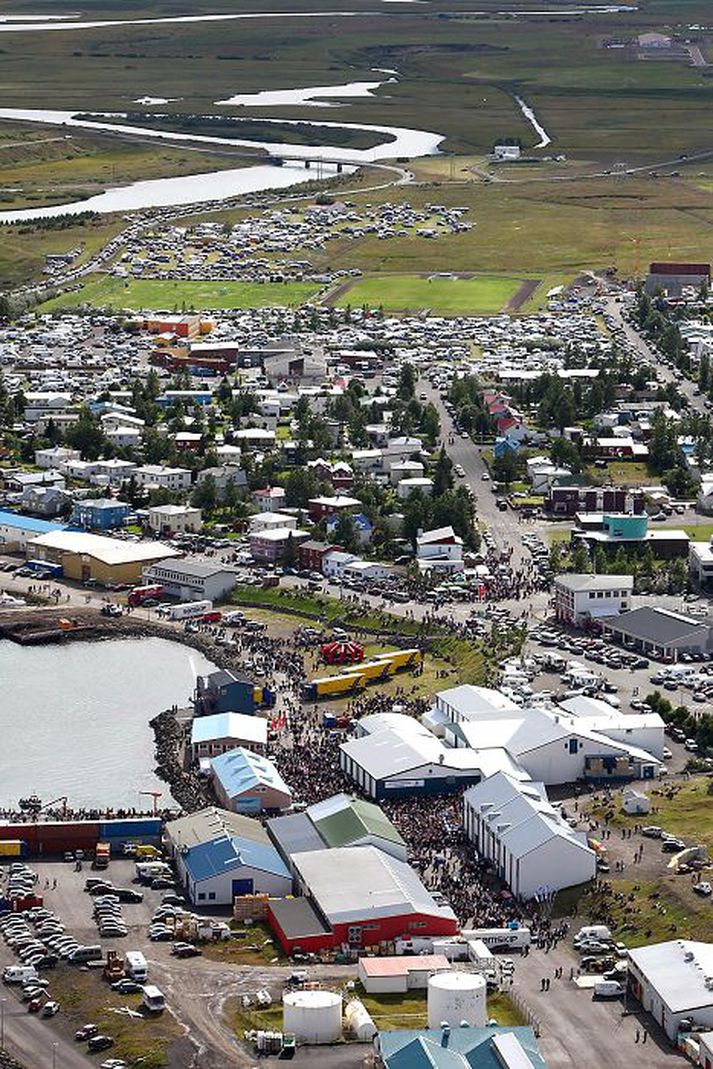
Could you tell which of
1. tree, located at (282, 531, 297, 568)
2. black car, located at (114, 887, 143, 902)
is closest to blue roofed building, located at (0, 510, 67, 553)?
tree, located at (282, 531, 297, 568)

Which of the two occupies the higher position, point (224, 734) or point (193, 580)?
point (224, 734)

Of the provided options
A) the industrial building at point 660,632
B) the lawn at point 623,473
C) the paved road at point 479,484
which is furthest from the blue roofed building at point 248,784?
the lawn at point 623,473

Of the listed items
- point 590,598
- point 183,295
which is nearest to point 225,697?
point 590,598

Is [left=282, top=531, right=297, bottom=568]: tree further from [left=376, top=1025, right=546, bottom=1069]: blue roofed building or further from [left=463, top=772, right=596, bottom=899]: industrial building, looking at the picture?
[left=376, top=1025, right=546, bottom=1069]: blue roofed building

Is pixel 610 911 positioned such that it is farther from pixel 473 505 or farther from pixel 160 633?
pixel 473 505

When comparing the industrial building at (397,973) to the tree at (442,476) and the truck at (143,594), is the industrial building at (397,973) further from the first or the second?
the tree at (442,476)

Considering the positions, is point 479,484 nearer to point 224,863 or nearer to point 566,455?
point 566,455
